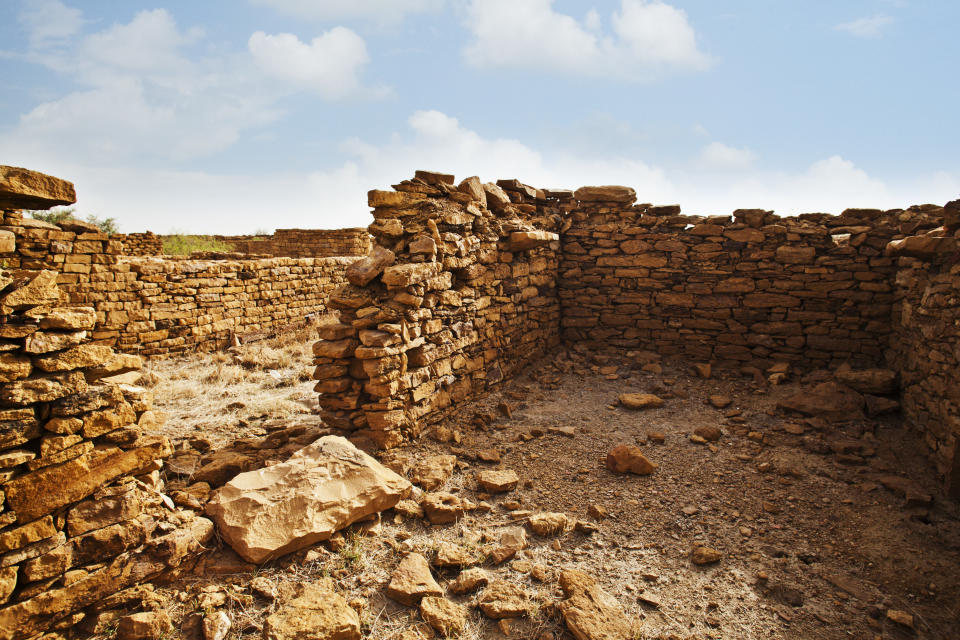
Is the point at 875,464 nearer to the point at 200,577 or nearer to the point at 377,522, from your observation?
the point at 377,522

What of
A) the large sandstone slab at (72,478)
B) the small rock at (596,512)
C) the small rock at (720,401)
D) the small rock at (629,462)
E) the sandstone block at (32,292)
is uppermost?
the sandstone block at (32,292)

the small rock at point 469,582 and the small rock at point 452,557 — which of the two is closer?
the small rock at point 469,582

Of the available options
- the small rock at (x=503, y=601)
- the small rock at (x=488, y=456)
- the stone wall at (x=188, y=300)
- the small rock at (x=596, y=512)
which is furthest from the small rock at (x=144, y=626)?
the stone wall at (x=188, y=300)

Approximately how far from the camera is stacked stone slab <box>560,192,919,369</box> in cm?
655

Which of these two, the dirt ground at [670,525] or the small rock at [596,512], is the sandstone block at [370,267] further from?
the small rock at [596,512]

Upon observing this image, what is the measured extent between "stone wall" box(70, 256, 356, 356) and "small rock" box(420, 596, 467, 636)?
7.19 metres

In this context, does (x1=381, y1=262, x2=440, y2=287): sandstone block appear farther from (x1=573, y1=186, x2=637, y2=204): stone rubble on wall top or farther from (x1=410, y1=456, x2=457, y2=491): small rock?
(x1=573, y1=186, x2=637, y2=204): stone rubble on wall top

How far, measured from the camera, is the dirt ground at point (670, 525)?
2.79 metres

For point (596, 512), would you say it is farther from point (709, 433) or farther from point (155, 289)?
point (155, 289)

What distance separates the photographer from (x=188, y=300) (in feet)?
27.4

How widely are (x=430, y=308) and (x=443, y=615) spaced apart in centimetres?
297

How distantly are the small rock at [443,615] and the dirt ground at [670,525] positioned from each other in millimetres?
56

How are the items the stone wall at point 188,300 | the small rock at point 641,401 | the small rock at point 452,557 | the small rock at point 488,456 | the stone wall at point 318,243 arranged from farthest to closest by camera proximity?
1. the stone wall at point 318,243
2. the stone wall at point 188,300
3. the small rock at point 641,401
4. the small rock at point 488,456
5. the small rock at point 452,557

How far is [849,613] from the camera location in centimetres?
288
